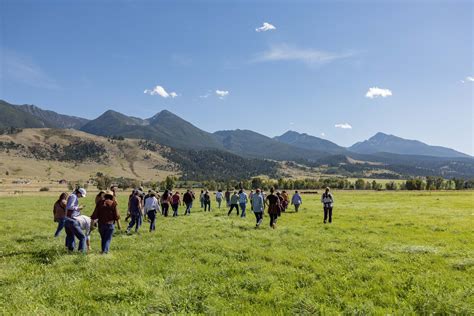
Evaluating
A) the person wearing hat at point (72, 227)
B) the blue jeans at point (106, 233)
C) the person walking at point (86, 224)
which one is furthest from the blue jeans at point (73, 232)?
the blue jeans at point (106, 233)

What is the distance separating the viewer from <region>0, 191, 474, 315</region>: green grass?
780cm

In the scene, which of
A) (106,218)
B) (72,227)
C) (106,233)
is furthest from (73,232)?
(106,218)

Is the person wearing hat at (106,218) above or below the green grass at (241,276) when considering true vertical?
above

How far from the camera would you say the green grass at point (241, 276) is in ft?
25.6

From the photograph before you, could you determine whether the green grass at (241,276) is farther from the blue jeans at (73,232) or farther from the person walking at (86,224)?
the person walking at (86,224)

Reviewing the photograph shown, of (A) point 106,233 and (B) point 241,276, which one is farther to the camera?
(A) point 106,233

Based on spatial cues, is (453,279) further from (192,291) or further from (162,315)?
(162,315)

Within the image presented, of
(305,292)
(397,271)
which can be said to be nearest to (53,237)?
(305,292)

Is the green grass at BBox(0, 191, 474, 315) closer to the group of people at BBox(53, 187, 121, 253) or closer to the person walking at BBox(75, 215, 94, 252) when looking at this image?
the group of people at BBox(53, 187, 121, 253)

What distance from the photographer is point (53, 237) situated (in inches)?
666

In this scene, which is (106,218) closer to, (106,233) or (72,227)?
(106,233)

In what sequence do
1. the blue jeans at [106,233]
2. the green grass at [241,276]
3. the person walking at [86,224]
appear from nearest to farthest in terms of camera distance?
the green grass at [241,276], the blue jeans at [106,233], the person walking at [86,224]

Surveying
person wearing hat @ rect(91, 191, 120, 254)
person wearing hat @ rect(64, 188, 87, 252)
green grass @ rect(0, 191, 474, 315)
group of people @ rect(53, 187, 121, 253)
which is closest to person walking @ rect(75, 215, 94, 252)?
group of people @ rect(53, 187, 121, 253)

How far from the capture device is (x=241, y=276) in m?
10.1
